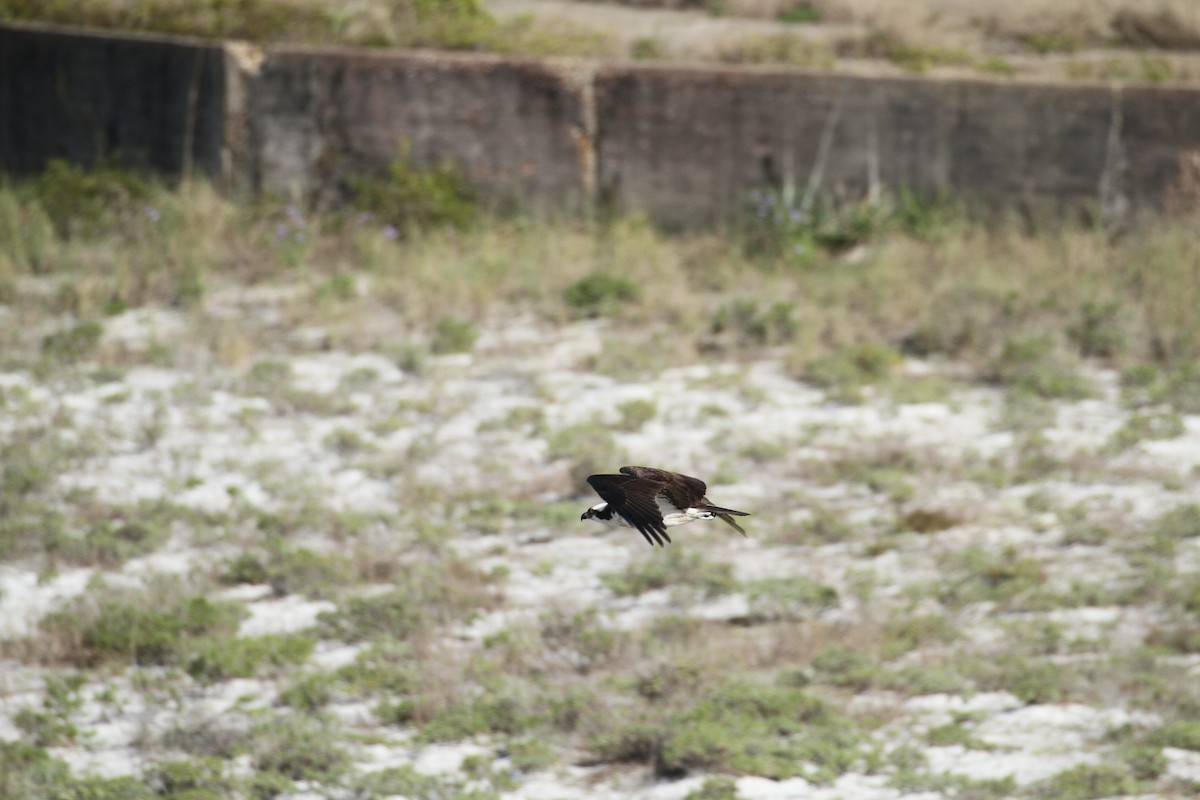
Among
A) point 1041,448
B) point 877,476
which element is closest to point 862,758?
point 877,476

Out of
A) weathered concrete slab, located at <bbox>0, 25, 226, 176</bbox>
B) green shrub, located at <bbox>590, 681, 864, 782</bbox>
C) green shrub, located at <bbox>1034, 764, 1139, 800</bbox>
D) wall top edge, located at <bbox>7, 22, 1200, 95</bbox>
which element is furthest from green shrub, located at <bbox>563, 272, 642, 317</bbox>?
green shrub, located at <bbox>1034, 764, 1139, 800</bbox>

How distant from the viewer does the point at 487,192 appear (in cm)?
929

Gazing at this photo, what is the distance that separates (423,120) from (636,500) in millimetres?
6703

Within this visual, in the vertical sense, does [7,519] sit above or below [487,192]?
below

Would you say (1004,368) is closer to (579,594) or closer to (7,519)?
(579,594)

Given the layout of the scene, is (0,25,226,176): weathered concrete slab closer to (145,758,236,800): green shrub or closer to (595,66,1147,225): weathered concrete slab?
(595,66,1147,225): weathered concrete slab

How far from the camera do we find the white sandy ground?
490cm

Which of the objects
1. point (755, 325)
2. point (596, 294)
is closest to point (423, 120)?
point (596, 294)

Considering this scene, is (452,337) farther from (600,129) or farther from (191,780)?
(191,780)

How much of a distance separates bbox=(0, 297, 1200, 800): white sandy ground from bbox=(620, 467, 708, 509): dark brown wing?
1881 millimetres

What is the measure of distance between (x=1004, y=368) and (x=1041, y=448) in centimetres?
86

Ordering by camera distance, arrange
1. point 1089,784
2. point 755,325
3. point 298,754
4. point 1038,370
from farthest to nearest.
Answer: point 755,325, point 1038,370, point 298,754, point 1089,784

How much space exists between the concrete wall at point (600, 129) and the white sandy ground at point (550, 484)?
129 centimetres

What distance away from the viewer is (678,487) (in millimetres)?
2953
